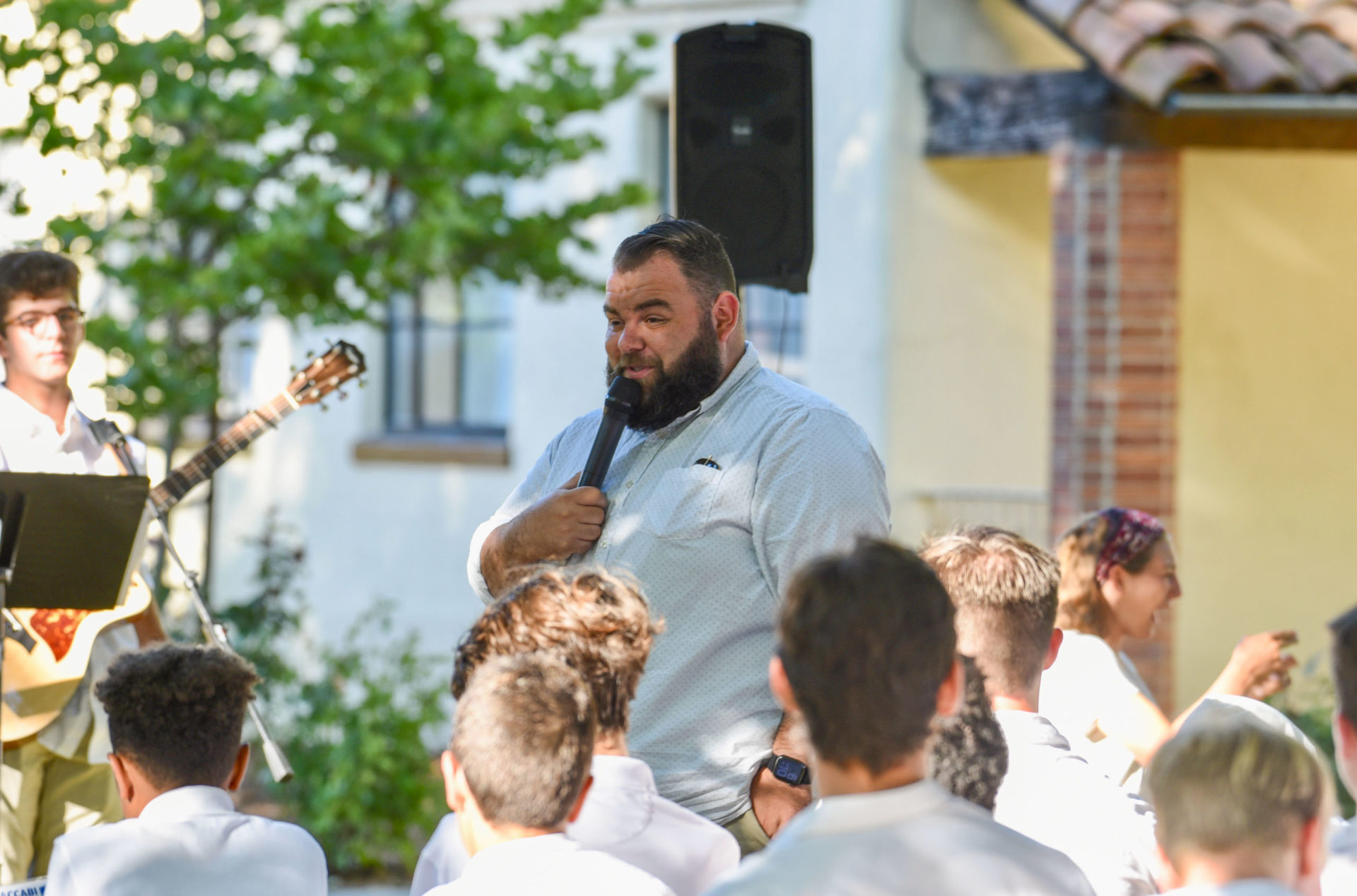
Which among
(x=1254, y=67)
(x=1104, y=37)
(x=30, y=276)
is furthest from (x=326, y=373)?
(x=1254, y=67)

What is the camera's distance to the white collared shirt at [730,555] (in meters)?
2.77

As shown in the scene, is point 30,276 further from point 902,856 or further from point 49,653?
point 902,856

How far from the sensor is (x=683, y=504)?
2.88 metres

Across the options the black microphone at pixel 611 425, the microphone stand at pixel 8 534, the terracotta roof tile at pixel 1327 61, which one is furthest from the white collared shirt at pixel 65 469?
the terracotta roof tile at pixel 1327 61

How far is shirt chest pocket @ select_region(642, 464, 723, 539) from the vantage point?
9.37ft

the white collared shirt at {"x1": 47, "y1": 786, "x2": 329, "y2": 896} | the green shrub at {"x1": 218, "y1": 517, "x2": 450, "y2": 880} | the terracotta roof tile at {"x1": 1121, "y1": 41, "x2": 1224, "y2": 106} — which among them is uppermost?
the terracotta roof tile at {"x1": 1121, "y1": 41, "x2": 1224, "y2": 106}

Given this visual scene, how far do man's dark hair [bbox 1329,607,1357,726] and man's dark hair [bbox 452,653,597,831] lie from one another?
3.23ft

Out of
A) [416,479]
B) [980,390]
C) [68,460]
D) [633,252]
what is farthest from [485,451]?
[633,252]

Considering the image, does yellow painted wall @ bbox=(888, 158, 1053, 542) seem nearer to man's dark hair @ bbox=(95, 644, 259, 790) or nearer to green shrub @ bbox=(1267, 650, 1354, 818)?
green shrub @ bbox=(1267, 650, 1354, 818)

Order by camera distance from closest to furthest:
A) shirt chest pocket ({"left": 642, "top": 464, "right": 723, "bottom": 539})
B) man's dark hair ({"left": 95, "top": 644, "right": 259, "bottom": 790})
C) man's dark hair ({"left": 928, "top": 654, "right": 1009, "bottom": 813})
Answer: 1. man's dark hair ({"left": 928, "top": 654, "right": 1009, "bottom": 813})
2. man's dark hair ({"left": 95, "top": 644, "right": 259, "bottom": 790})
3. shirt chest pocket ({"left": 642, "top": 464, "right": 723, "bottom": 539})

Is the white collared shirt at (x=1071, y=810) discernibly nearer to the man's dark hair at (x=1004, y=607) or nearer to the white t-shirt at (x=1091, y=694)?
the man's dark hair at (x=1004, y=607)

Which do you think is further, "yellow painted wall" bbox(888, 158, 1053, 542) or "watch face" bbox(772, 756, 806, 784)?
"yellow painted wall" bbox(888, 158, 1053, 542)

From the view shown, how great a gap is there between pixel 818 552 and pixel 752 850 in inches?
21.5

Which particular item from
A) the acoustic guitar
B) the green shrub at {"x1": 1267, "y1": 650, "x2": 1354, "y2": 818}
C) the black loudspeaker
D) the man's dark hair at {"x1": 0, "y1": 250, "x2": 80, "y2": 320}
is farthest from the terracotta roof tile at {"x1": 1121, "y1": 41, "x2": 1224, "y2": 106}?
the man's dark hair at {"x1": 0, "y1": 250, "x2": 80, "y2": 320}
